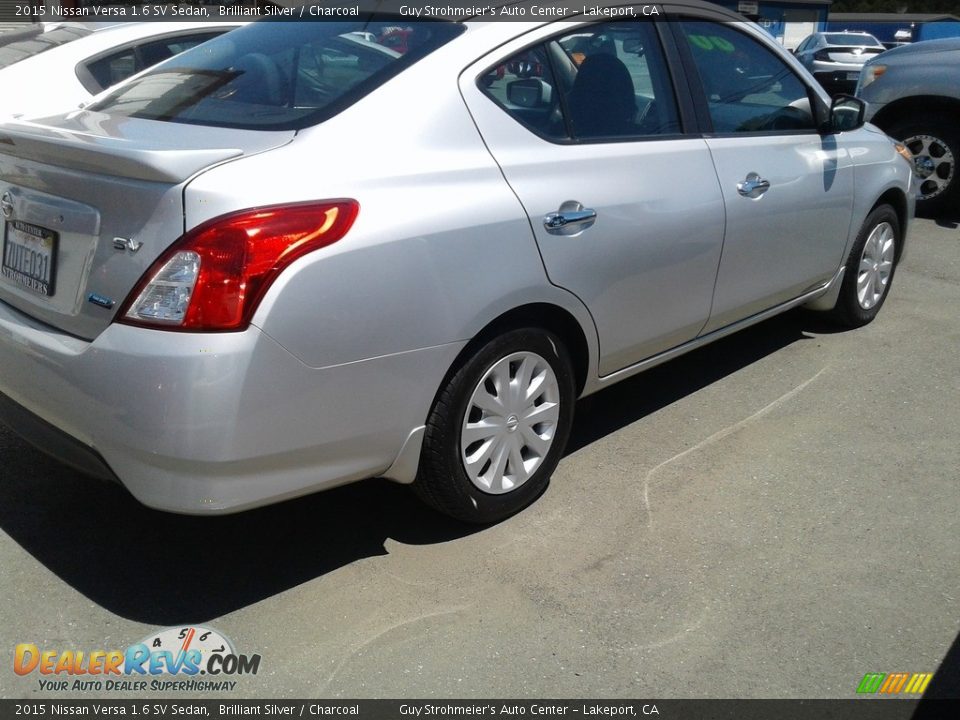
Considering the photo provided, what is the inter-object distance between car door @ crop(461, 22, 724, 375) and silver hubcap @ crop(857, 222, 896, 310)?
5.41ft

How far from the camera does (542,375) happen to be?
331cm

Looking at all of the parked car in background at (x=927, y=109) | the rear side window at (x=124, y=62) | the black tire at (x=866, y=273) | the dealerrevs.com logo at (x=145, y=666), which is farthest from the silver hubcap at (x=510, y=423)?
the parked car in background at (x=927, y=109)

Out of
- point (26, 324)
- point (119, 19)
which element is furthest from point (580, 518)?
point (119, 19)

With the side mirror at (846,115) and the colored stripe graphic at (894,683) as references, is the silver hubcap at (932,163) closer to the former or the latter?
the side mirror at (846,115)

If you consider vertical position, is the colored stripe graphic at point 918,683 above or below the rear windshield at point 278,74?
below

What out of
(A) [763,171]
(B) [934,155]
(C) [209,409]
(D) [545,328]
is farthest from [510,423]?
(B) [934,155]

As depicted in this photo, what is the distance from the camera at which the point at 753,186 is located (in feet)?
13.1

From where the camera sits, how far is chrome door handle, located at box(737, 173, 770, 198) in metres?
3.95

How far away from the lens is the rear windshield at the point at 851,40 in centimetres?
2223

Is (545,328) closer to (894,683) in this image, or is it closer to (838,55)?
(894,683)

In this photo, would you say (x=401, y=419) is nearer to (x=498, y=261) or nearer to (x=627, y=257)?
(x=498, y=261)

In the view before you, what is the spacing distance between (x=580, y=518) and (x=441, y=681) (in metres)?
0.99

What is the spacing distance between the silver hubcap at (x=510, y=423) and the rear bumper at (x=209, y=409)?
270mm

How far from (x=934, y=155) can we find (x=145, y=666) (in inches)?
285
